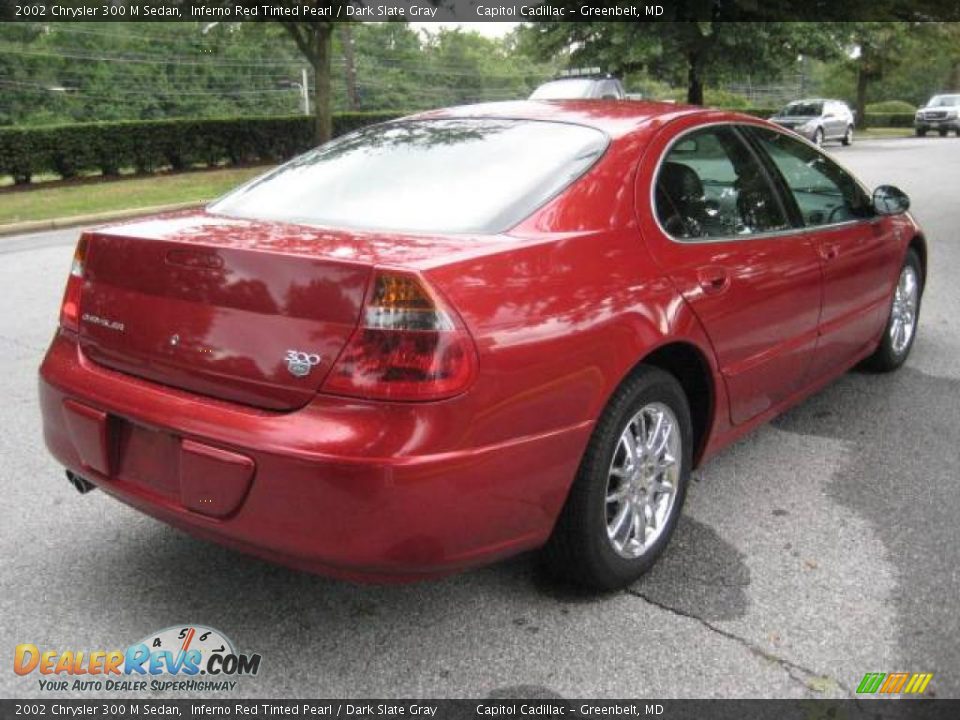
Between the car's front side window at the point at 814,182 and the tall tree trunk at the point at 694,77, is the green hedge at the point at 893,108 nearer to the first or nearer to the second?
the tall tree trunk at the point at 694,77

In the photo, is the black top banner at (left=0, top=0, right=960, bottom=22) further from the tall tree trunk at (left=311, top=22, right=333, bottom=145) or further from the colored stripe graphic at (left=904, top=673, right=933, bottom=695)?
the colored stripe graphic at (left=904, top=673, right=933, bottom=695)

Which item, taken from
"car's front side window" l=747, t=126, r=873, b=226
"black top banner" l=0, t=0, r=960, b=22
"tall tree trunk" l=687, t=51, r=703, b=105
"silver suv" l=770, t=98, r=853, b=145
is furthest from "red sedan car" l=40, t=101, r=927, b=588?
"silver suv" l=770, t=98, r=853, b=145

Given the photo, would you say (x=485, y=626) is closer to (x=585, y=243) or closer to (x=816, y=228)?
(x=585, y=243)

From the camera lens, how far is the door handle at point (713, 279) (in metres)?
3.07

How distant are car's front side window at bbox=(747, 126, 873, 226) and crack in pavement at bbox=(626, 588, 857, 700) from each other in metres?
1.88

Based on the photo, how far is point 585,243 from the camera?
270 cm

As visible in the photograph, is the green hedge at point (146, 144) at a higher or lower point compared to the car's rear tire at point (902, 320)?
higher

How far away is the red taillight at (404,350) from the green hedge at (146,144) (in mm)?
17917

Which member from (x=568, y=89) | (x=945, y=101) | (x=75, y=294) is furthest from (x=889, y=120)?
(x=75, y=294)

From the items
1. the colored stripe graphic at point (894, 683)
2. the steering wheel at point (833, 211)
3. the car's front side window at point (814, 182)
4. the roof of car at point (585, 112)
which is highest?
the roof of car at point (585, 112)

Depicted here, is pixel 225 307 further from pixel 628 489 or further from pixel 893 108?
pixel 893 108

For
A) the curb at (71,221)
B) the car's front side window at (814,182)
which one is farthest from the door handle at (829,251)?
the curb at (71,221)

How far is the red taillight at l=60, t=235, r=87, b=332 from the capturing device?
112 inches

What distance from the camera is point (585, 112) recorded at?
3.42 m
